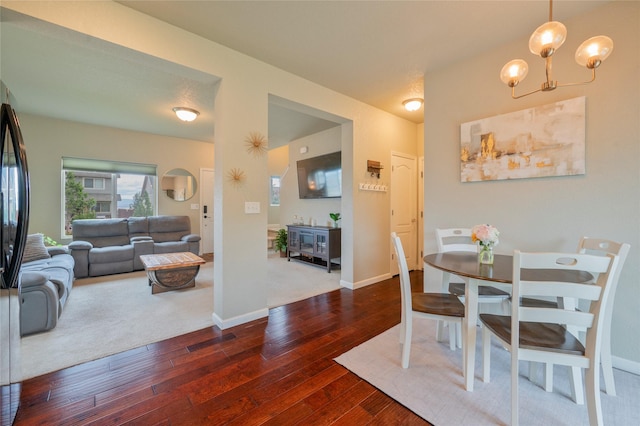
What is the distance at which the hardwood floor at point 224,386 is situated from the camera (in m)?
1.50

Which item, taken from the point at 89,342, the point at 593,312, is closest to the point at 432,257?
the point at 593,312

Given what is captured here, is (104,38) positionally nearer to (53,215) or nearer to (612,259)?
(612,259)

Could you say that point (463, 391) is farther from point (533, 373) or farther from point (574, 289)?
point (574, 289)

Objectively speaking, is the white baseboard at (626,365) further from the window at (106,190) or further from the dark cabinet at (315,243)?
the window at (106,190)

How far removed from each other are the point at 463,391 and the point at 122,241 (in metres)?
5.81

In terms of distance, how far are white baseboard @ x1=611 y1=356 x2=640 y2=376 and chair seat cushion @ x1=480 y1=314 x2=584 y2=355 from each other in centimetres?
97

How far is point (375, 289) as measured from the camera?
377cm

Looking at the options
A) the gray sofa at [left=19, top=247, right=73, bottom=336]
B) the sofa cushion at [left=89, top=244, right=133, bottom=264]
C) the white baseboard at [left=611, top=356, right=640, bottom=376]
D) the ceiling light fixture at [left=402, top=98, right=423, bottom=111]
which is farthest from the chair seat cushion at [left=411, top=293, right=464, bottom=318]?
the sofa cushion at [left=89, top=244, right=133, bottom=264]

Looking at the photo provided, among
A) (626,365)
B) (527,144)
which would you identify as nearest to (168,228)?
(527,144)

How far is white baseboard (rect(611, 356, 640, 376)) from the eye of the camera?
6.22 feet

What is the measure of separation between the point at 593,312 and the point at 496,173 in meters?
1.59

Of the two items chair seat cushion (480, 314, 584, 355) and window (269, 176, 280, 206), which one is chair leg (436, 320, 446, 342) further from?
window (269, 176, 280, 206)

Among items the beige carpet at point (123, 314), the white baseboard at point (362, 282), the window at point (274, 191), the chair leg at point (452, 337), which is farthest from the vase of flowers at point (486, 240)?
the window at point (274, 191)

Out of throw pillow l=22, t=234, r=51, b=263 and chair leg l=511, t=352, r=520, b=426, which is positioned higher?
throw pillow l=22, t=234, r=51, b=263
